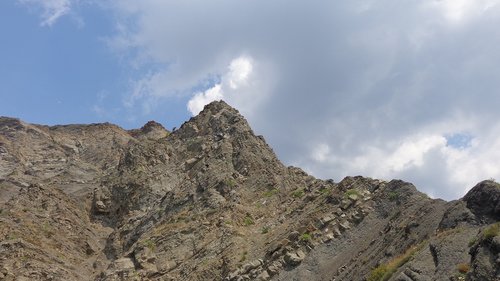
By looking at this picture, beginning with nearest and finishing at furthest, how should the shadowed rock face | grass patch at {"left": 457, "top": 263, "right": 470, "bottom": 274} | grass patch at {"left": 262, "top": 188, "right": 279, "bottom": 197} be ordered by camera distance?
grass patch at {"left": 457, "top": 263, "right": 470, "bottom": 274}
the shadowed rock face
grass patch at {"left": 262, "top": 188, "right": 279, "bottom": 197}

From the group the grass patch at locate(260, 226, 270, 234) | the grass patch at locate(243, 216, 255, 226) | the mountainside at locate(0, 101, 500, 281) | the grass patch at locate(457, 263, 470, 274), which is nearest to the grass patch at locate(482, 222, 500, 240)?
the mountainside at locate(0, 101, 500, 281)

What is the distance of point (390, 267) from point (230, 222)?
20.3 m

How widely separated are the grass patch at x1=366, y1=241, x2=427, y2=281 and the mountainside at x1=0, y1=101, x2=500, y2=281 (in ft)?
0.32

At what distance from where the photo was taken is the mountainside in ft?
81.1

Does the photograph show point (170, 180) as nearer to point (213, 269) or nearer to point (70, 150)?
point (213, 269)

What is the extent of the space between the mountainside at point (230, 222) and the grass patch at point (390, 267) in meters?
0.10

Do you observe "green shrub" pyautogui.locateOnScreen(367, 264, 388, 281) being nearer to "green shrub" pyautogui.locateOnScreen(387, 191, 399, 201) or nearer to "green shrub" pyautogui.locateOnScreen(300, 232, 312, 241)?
"green shrub" pyautogui.locateOnScreen(300, 232, 312, 241)

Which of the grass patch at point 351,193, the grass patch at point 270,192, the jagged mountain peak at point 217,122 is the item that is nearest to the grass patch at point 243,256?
the grass patch at point 351,193

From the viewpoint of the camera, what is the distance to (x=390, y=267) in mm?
24141

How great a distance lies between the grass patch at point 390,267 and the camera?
23219mm

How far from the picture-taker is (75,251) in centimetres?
5097

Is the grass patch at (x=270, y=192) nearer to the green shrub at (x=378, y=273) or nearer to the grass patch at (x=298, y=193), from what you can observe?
the grass patch at (x=298, y=193)

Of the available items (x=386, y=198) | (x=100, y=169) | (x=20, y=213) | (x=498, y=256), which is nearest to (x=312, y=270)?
(x=386, y=198)

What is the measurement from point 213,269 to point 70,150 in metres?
75.3
